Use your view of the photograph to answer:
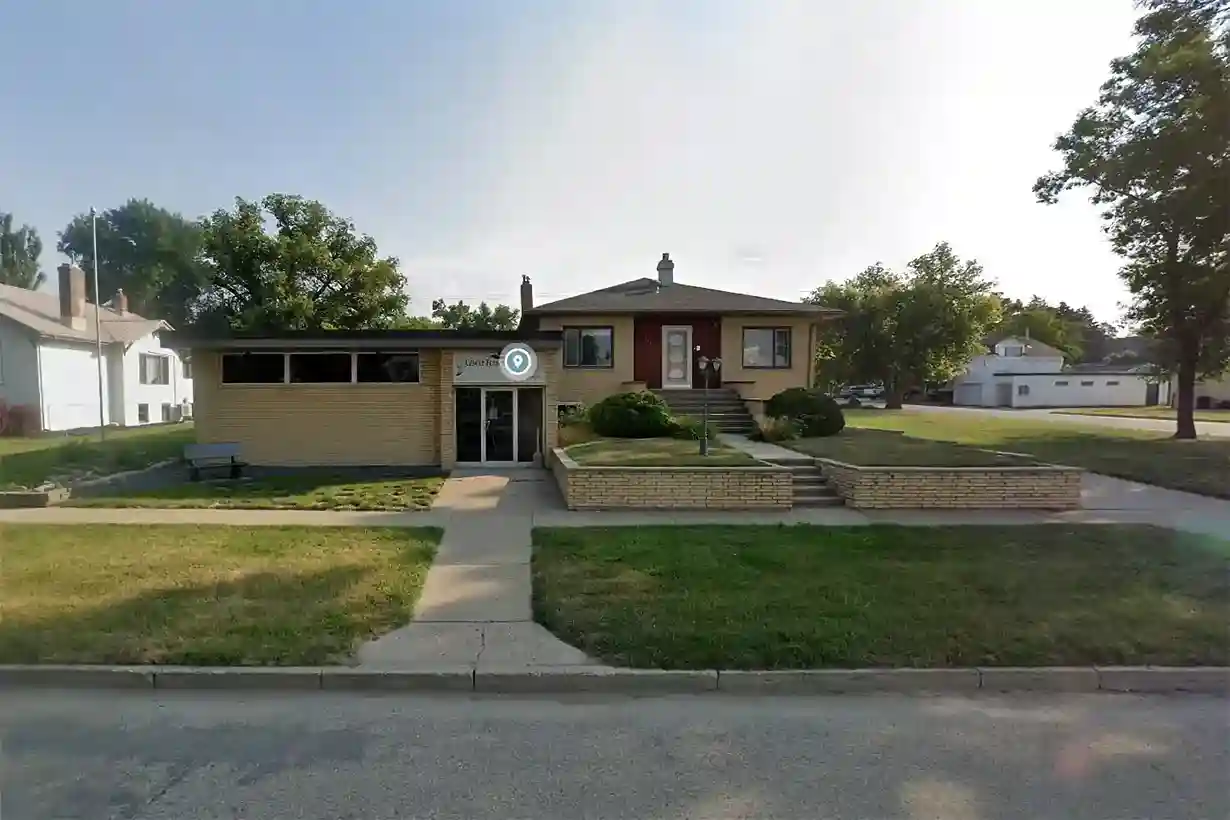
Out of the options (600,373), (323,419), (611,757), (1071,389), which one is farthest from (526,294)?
(1071,389)

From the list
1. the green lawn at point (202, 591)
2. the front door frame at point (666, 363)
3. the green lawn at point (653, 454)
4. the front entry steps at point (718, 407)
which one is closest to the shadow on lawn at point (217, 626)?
the green lawn at point (202, 591)

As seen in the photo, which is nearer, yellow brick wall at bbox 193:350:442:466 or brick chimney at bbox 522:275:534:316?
yellow brick wall at bbox 193:350:442:466

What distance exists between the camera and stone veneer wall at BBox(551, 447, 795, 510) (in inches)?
420

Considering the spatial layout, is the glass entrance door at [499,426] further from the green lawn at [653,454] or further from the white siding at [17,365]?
the white siding at [17,365]

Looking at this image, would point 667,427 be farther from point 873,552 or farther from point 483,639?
point 483,639

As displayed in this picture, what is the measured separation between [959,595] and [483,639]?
4.27 m

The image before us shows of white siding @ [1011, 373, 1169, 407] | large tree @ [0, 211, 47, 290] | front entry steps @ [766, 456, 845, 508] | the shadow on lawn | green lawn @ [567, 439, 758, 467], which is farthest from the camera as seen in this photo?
white siding @ [1011, 373, 1169, 407]

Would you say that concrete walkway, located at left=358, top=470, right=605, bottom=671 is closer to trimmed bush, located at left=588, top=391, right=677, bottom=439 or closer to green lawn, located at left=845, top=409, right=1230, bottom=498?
trimmed bush, located at left=588, top=391, right=677, bottom=439

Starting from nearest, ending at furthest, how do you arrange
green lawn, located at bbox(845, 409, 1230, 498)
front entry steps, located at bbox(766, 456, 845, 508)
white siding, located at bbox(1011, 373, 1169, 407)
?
1. front entry steps, located at bbox(766, 456, 845, 508)
2. green lawn, located at bbox(845, 409, 1230, 498)
3. white siding, located at bbox(1011, 373, 1169, 407)

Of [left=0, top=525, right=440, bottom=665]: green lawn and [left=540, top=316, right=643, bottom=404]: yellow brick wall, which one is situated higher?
[left=540, top=316, right=643, bottom=404]: yellow brick wall

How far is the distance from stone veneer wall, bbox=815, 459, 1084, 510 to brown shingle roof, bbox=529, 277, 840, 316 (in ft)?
35.2

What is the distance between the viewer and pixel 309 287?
98.8 ft

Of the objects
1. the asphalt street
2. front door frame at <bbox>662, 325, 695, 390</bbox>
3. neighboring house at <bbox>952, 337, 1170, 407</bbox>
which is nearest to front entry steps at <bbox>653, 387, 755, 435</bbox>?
front door frame at <bbox>662, 325, 695, 390</bbox>

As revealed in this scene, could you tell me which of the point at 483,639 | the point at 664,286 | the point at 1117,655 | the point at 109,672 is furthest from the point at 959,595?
the point at 664,286
